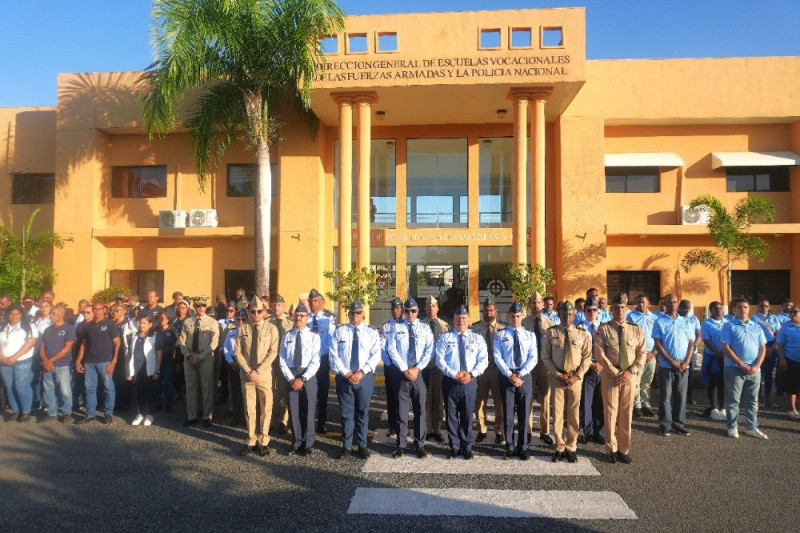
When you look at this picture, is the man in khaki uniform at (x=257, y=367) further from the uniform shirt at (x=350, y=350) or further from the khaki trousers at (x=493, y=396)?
the khaki trousers at (x=493, y=396)

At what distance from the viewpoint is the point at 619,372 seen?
6.72m

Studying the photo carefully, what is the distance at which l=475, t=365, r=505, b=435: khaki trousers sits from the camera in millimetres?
7379

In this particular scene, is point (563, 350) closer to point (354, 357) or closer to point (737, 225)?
point (354, 357)

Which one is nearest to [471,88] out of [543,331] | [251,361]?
[543,331]

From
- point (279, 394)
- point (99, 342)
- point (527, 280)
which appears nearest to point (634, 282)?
point (527, 280)

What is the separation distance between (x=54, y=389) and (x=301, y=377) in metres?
4.44

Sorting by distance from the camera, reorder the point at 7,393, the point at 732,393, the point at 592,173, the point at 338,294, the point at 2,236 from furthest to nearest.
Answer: the point at 2,236
the point at 592,173
the point at 338,294
the point at 7,393
the point at 732,393

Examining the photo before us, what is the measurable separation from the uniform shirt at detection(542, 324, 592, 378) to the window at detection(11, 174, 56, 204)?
59.8 feet

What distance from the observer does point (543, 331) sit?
7395mm

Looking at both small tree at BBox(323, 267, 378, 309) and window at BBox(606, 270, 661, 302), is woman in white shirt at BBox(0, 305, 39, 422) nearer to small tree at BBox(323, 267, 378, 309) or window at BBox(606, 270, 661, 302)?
small tree at BBox(323, 267, 378, 309)

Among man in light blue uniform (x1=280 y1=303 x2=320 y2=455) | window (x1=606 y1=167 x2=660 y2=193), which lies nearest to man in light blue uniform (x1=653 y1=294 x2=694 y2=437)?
man in light blue uniform (x1=280 y1=303 x2=320 y2=455)

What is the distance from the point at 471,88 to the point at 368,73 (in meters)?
2.69

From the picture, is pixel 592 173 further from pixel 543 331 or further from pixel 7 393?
pixel 7 393

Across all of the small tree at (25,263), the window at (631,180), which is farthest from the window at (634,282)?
the small tree at (25,263)
